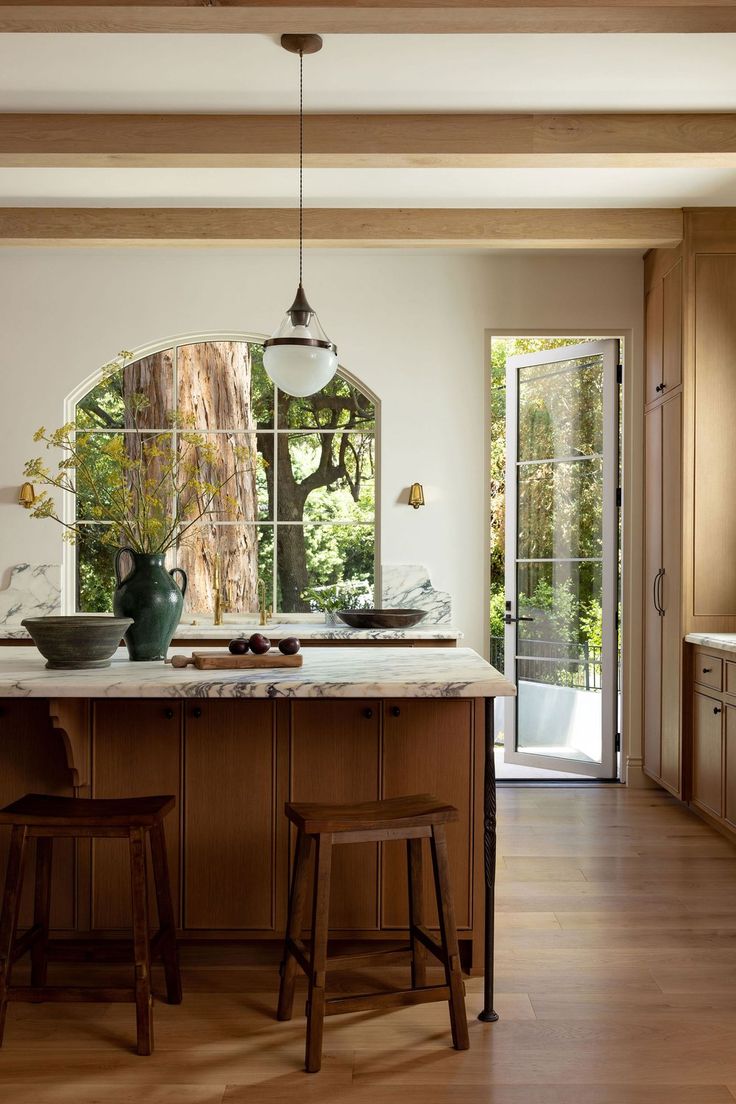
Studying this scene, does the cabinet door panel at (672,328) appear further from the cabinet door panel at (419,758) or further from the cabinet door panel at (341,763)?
the cabinet door panel at (341,763)

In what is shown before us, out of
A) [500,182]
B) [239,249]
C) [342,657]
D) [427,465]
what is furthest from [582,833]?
[239,249]

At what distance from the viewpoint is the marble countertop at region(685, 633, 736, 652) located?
14.0 feet

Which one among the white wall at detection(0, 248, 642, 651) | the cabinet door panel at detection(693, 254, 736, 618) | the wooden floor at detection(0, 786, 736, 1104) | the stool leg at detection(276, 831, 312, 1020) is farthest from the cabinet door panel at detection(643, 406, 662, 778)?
the stool leg at detection(276, 831, 312, 1020)

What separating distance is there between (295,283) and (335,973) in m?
3.92

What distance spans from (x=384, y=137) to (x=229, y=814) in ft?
8.93

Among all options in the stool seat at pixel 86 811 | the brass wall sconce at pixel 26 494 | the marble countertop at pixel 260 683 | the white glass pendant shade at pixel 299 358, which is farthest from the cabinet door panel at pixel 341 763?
the brass wall sconce at pixel 26 494

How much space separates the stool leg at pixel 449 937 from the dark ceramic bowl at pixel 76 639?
116 centimetres

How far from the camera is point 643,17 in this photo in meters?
3.07

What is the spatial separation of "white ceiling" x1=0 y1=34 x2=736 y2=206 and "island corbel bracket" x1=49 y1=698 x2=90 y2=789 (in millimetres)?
2245

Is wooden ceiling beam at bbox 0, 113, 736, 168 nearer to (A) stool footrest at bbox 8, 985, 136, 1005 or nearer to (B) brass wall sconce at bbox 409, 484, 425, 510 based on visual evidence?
(B) brass wall sconce at bbox 409, 484, 425, 510

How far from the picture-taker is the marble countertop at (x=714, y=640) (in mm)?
4258

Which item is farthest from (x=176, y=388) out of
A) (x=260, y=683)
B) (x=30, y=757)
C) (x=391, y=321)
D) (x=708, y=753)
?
(x=708, y=753)

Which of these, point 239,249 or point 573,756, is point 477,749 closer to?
point 573,756

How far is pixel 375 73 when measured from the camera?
11.7 ft
